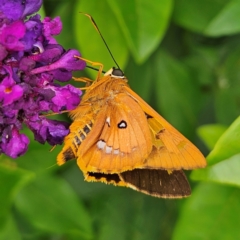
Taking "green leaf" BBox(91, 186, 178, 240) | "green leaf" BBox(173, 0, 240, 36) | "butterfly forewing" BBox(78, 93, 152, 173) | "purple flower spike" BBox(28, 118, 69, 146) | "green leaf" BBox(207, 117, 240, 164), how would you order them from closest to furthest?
"purple flower spike" BBox(28, 118, 69, 146) < "butterfly forewing" BBox(78, 93, 152, 173) < "green leaf" BBox(207, 117, 240, 164) < "green leaf" BBox(173, 0, 240, 36) < "green leaf" BBox(91, 186, 178, 240)

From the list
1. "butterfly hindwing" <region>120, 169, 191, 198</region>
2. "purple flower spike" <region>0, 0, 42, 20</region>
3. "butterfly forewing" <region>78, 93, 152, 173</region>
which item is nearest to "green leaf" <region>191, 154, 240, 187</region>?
"butterfly hindwing" <region>120, 169, 191, 198</region>

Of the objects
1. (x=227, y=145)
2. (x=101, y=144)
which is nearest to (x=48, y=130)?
(x=101, y=144)

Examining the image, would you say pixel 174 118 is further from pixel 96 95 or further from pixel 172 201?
pixel 96 95

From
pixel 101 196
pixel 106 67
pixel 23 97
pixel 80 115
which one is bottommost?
pixel 101 196

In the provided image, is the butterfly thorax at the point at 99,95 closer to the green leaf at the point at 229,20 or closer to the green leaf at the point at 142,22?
the green leaf at the point at 142,22

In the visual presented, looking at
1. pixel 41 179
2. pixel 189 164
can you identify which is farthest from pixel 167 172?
pixel 41 179

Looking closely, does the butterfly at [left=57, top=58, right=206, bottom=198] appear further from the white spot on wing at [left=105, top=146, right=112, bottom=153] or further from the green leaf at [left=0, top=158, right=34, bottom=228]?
the green leaf at [left=0, top=158, right=34, bottom=228]

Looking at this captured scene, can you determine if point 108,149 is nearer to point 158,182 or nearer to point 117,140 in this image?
point 117,140
